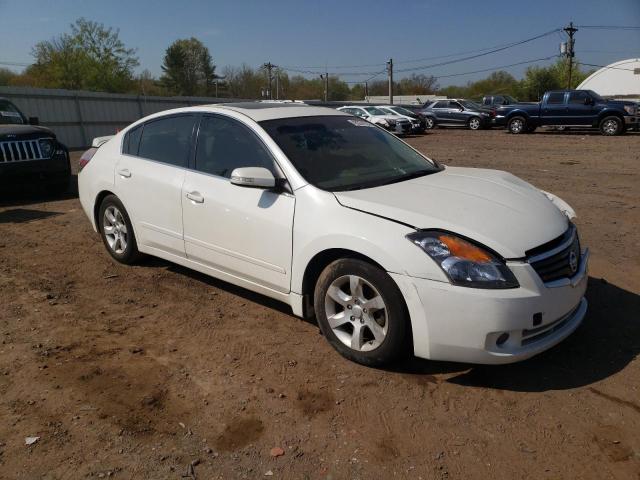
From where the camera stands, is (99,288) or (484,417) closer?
(484,417)

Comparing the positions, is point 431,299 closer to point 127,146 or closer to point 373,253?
point 373,253

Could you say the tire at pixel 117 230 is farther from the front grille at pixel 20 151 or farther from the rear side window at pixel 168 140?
the front grille at pixel 20 151

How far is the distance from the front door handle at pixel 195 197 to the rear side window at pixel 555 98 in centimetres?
2111

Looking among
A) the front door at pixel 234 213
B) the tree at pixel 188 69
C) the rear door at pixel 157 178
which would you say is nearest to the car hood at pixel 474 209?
the front door at pixel 234 213

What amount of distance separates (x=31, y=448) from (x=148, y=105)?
2621 cm

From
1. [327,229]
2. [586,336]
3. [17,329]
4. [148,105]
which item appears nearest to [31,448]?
[17,329]

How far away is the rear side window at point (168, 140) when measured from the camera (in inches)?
178

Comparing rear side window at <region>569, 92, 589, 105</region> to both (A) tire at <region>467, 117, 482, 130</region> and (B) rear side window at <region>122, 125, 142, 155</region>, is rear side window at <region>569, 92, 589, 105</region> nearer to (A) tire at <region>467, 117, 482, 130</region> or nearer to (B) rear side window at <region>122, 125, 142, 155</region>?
(A) tire at <region>467, 117, 482, 130</region>

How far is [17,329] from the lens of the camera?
13.3ft

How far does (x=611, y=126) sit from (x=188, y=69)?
71.8m

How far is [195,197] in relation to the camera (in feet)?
13.8

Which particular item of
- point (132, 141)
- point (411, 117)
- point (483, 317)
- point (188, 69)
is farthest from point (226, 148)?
point (188, 69)

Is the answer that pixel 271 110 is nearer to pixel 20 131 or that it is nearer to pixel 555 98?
pixel 20 131

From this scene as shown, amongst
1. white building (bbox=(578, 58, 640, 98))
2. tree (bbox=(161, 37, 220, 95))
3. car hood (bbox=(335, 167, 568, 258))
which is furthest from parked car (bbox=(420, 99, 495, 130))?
tree (bbox=(161, 37, 220, 95))
